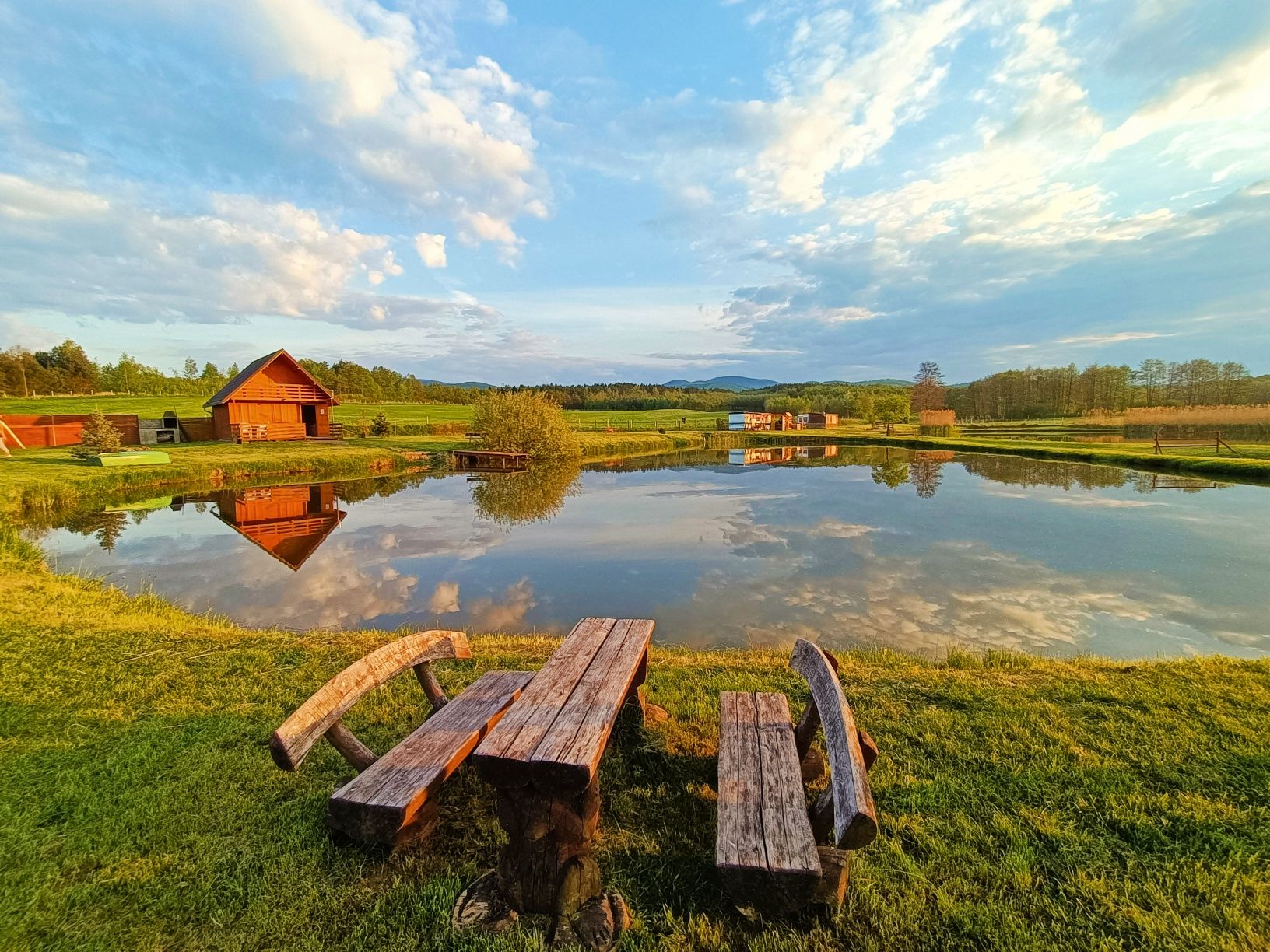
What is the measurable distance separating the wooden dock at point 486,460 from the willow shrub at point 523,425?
2.32ft

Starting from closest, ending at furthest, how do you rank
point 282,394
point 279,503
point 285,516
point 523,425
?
point 285,516 < point 279,503 < point 523,425 < point 282,394

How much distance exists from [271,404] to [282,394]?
0.86 metres

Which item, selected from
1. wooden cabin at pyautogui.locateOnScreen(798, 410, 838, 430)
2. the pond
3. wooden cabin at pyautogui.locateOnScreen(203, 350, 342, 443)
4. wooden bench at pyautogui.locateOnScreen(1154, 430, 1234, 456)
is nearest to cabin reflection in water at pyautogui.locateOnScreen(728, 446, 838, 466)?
the pond

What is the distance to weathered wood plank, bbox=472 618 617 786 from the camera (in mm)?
2410

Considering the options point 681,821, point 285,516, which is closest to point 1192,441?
point 681,821

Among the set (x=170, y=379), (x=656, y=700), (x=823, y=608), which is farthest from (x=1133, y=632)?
(x=170, y=379)

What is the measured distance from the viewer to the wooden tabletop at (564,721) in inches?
94.3

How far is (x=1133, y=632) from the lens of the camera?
26.5ft

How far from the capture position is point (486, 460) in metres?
32.9

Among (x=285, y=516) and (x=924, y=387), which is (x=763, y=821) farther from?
(x=924, y=387)

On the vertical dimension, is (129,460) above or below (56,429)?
below

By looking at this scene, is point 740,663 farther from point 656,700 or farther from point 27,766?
point 27,766

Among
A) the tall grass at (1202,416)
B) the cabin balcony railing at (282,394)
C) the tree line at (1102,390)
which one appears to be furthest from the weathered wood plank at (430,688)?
the tree line at (1102,390)

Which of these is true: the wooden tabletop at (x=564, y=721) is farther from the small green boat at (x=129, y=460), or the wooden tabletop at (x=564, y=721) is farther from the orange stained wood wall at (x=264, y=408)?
A: the orange stained wood wall at (x=264, y=408)
